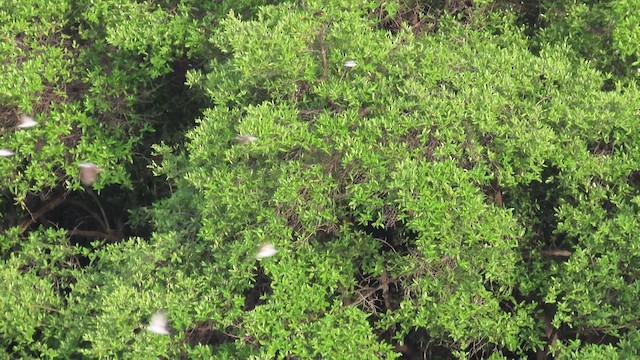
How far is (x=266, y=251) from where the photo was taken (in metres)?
7.49

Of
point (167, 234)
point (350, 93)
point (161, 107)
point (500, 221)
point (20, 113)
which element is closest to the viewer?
point (500, 221)

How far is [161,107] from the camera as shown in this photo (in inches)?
437

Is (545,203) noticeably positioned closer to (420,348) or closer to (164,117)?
(420,348)

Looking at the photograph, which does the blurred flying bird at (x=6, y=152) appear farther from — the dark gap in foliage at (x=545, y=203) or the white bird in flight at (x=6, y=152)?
the dark gap in foliage at (x=545, y=203)

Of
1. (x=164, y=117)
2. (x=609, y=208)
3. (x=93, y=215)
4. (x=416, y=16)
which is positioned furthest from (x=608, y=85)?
(x=93, y=215)

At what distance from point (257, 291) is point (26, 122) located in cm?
326

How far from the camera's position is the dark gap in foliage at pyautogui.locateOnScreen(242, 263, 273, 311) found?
820cm

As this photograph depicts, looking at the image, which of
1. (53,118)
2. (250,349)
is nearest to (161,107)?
(53,118)

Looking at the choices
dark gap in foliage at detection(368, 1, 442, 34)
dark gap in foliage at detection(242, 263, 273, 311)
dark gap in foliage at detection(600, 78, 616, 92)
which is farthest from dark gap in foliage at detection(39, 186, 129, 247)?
dark gap in foliage at detection(600, 78, 616, 92)

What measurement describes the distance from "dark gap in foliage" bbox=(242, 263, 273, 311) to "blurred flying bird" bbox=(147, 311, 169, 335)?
0.69 meters

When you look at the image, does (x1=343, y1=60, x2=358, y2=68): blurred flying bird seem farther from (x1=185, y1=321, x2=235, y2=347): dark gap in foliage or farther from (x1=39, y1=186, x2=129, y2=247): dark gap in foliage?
(x1=39, y1=186, x2=129, y2=247): dark gap in foliage

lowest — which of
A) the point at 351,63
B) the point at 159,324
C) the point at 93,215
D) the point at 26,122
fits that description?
the point at 93,215

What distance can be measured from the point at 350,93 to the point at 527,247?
206 centimetres

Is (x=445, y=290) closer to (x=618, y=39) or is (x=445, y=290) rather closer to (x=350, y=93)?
(x=350, y=93)
